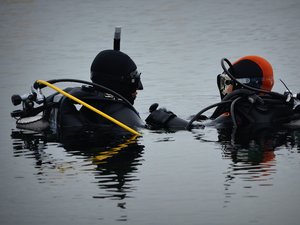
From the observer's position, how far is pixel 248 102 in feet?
41.3

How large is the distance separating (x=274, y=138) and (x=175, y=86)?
5293 mm

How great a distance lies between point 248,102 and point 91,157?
217 centimetres

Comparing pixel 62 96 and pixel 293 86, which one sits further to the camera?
pixel 293 86

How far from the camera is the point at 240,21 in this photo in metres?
27.8

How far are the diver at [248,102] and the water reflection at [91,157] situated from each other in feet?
2.90

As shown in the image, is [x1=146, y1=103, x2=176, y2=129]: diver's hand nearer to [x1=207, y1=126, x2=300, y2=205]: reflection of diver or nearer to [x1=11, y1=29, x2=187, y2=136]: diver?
[x1=11, y1=29, x2=187, y2=136]: diver

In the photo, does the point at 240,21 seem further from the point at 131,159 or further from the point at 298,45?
the point at 131,159

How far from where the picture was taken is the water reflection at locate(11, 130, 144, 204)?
10.1m

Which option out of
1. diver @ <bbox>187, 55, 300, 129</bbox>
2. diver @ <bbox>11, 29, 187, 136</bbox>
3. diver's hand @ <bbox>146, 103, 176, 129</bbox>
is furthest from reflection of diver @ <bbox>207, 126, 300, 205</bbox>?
diver @ <bbox>11, 29, 187, 136</bbox>

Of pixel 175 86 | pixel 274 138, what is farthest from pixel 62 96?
pixel 175 86

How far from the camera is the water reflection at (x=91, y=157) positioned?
33.2 ft

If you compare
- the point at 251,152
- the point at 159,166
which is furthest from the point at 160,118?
the point at 159,166

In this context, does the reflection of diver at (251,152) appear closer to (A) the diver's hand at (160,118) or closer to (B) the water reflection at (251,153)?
(B) the water reflection at (251,153)

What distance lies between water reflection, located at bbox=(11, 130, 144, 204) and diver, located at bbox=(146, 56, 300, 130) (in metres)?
0.88
